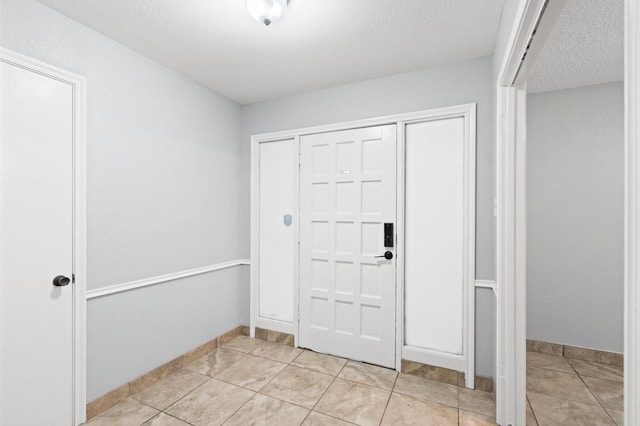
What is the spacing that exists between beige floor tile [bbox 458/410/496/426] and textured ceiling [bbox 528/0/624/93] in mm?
2535

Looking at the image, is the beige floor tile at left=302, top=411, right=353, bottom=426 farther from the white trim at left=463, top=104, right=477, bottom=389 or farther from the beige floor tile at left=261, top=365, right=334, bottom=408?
the white trim at left=463, top=104, right=477, bottom=389

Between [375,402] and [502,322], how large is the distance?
105 centimetres

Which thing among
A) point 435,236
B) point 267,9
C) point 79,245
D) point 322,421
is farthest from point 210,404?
point 267,9

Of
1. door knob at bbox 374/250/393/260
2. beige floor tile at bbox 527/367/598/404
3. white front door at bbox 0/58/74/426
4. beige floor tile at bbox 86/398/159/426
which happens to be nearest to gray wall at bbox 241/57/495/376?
beige floor tile at bbox 527/367/598/404

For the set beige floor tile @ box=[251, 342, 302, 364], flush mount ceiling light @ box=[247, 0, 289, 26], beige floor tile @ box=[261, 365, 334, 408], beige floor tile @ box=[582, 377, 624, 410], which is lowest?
beige floor tile @ box=[251, 342, 302, 364]

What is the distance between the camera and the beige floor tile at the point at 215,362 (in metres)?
2.55

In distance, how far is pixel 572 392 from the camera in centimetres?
223

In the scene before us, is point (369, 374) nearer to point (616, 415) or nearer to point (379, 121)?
point (616, 415)

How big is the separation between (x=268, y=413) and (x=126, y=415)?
942mm

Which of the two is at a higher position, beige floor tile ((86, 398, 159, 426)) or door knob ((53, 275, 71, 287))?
door knob ((53, 275, 71, 287))

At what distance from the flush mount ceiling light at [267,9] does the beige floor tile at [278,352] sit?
8.77 ft

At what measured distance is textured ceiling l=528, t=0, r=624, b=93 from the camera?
1.68m

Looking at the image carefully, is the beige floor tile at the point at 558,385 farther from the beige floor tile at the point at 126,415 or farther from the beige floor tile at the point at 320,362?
the beige floor tile at the point at 126,415
